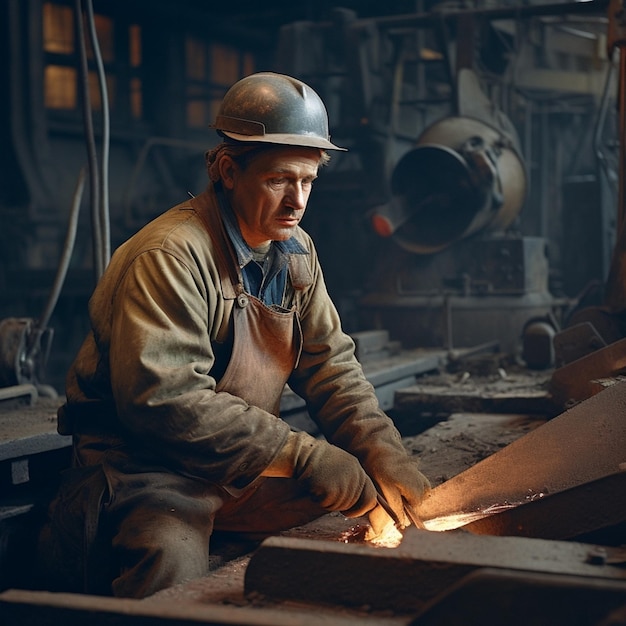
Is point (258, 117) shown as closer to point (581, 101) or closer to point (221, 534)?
point (221, 534)

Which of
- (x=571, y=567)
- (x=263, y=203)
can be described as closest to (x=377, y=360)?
(x=263, y=203)

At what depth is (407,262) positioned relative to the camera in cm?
646

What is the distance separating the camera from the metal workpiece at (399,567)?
1831mm

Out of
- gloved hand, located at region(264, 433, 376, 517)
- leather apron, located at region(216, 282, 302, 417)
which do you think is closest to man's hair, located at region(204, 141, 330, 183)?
leather apron, located at region(216, 282, 302, 417)

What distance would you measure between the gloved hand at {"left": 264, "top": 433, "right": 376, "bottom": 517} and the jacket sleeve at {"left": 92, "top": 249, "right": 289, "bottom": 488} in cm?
7

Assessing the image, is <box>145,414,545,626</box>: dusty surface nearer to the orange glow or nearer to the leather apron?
the orange glow

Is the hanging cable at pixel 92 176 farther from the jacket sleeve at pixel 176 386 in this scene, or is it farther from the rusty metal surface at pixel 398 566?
the rusty metal surface at pixel 398 566

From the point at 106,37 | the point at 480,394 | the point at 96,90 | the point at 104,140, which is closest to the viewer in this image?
the point at 104,140

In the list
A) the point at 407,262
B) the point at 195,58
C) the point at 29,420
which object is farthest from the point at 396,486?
the point at 195,58

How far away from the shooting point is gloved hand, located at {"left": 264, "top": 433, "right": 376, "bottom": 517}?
2.65 meters

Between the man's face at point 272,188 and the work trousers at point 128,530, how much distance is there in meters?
0.77

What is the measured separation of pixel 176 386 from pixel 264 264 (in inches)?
24.4

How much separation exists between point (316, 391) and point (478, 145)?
334 cm

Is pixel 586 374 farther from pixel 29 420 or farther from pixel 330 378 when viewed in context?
pixel 29 420
